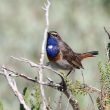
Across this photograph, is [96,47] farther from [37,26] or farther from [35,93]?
[35,93]

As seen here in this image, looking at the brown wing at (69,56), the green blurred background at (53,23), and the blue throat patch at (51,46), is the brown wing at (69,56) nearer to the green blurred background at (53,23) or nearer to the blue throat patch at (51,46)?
the blue throat patch at (51,46)

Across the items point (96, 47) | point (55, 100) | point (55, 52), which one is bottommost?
point (55, 100)

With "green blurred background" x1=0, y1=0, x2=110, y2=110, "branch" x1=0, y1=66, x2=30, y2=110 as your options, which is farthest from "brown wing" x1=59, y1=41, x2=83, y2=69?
"green blurred background" x1=0, y1=0, x2=110, y2=110

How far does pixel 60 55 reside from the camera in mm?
5758

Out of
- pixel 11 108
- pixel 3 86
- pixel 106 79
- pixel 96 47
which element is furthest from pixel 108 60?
pixel 96 47

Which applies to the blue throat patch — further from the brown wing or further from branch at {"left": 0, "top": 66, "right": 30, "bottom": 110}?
branch at {"left": 0, "top": 66, "right": 30, "bottom": 110}

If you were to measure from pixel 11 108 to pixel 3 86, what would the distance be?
2066 mm

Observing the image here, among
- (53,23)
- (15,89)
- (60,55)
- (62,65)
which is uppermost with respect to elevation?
(53,23)

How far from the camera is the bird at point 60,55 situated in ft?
17.5

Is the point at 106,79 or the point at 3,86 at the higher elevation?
the point at 3,86

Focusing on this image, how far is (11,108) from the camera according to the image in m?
8.02

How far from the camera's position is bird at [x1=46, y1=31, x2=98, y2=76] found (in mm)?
5320

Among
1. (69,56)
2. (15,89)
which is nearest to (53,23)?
(69,56)

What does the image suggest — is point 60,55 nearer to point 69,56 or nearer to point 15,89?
point 69,56
